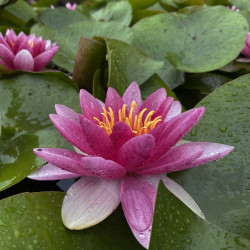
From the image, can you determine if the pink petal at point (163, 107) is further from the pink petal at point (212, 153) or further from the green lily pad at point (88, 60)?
the green lily pad at point (88, 60)

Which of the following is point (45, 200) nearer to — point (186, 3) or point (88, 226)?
point (88, 226)

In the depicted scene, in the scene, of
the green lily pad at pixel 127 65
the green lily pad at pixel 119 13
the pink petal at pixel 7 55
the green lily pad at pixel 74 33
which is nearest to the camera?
the green lily pad at pixel 127 65

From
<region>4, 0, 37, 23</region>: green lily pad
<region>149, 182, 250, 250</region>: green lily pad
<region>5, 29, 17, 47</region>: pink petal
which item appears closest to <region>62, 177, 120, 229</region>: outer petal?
<region>149, 182, 250, 250</region>: green lily pad

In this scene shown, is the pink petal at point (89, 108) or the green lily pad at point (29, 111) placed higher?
the pink petal at point (89, 108)

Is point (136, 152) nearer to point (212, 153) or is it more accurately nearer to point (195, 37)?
point (212, 153)

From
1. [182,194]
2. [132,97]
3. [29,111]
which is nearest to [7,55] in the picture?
[29,111]

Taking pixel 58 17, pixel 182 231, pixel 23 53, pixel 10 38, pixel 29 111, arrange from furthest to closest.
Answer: pixel 58 17 → pixel 10 38 → pixel 23 53 → pixel 29 111 → pixel 182 231

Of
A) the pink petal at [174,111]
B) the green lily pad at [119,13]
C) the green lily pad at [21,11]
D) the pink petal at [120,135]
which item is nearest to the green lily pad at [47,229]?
the pink petal at [120,135]
